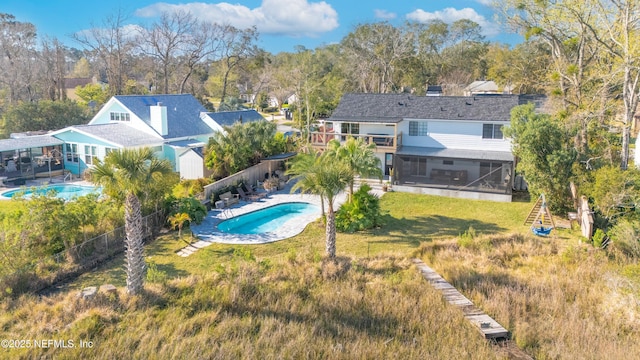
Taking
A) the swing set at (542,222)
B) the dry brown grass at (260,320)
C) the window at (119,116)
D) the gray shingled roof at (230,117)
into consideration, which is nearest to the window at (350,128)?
the gray shingled roof at (230,117)

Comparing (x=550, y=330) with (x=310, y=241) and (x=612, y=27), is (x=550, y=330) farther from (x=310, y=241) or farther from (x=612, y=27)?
(x=612, y=27)

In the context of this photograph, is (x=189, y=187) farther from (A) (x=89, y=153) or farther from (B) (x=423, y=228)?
(B) (x=423, y=228)

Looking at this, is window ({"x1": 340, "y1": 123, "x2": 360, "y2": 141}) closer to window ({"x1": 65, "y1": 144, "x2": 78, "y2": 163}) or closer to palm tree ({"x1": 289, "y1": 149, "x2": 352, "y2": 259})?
palm tree ({"x1": 289, "y1": 149, "x2": 352, "y2": 259})

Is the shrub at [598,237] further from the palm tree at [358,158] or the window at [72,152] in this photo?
the window at [72,152]

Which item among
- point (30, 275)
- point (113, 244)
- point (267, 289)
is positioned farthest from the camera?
point (113, 244)

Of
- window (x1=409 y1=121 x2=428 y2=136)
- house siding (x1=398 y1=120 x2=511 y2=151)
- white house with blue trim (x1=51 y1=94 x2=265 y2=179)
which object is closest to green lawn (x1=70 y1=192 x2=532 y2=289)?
house siding (x1=398 y1=120 x2=511 y2=151)

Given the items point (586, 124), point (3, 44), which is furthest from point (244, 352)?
point (3, 44)
